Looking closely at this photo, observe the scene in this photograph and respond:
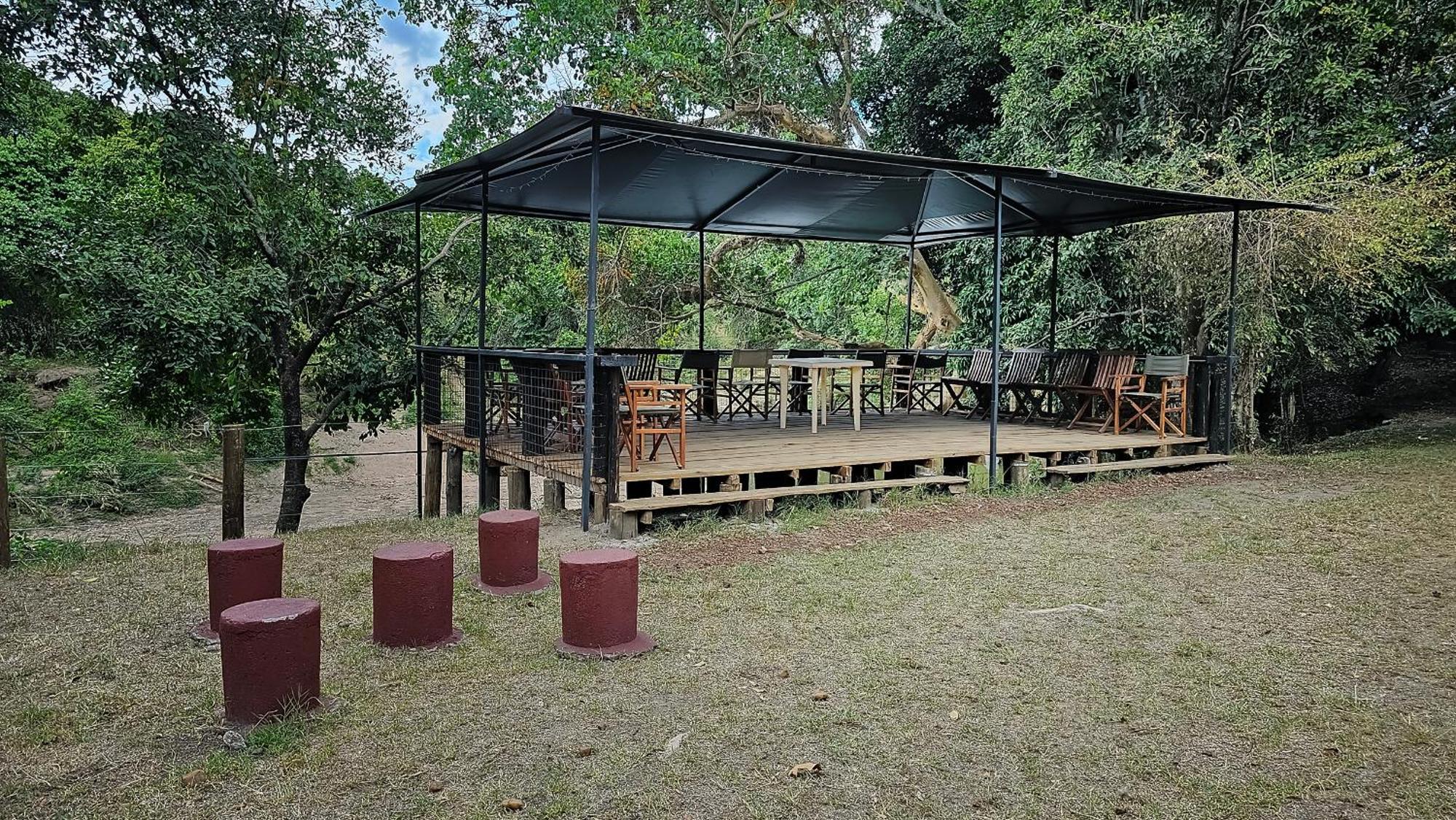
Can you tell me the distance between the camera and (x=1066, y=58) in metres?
12.5

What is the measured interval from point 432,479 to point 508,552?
4783mm

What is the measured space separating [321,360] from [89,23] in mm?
4329

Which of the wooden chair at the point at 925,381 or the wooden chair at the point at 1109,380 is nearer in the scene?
the wooden chair at the point at 1109,380

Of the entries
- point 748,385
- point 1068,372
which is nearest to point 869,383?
point 748,385

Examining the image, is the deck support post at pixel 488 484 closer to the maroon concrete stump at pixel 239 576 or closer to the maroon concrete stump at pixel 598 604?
the maroon concrete stump at pixel 239 576

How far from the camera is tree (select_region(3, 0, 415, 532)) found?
291 inches

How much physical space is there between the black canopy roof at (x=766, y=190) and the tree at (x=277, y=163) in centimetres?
104

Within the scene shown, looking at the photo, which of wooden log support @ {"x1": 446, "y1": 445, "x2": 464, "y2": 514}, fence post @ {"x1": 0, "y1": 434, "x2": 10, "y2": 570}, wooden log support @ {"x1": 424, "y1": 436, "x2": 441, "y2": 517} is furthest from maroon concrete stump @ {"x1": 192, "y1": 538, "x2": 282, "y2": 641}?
wooden log support @ {"x1": 424, "y1": 436, "x2": 441, "y2": 517}

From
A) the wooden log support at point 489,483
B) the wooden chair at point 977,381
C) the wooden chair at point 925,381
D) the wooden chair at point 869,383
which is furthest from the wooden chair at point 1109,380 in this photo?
the wooden log support at point 489,483

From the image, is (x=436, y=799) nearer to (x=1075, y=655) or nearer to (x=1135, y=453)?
(x=1075, y=655)

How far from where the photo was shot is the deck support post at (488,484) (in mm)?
7891

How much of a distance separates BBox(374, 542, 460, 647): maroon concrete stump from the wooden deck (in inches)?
87.5

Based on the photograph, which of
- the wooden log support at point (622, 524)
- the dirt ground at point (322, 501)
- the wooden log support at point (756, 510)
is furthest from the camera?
the dirt ground at point (322, 501)

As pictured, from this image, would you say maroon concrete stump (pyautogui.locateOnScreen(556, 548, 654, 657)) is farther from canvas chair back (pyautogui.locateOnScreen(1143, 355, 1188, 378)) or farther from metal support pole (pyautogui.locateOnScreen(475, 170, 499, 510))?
canvas chair back (pyautogui.locateOnScreen(1143, 355, 1188, 378))
